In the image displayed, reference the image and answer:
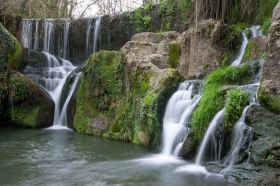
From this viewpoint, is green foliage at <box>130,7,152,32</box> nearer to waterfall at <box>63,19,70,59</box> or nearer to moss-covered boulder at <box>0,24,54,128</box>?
waterfall at <box>63,19,70,59</box>

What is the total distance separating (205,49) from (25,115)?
794 centimetres

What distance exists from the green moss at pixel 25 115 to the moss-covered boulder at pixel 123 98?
6.91 ft

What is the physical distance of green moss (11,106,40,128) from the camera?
1154cm

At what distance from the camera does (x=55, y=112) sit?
479 inches

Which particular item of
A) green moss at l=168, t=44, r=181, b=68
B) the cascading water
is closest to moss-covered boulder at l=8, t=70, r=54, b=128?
the cascading water

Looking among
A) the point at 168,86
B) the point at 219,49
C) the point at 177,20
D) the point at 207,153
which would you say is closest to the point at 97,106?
the point at 168,86

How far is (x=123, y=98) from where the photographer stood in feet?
31.7

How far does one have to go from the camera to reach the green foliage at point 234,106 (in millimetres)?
5121

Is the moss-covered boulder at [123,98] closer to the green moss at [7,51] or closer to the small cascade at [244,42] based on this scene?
the small cascade at [244,42]

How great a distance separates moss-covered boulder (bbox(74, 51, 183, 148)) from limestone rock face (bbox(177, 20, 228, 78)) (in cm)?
162

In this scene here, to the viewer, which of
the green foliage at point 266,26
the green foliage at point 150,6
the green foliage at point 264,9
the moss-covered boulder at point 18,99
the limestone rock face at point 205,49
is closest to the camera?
the limestone rock face at point 205,49

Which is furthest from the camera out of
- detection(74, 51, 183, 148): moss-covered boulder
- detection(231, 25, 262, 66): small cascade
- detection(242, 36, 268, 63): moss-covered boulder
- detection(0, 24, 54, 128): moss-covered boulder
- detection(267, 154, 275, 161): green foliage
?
detection(0, 24, 54, 128): moss-covered boulder

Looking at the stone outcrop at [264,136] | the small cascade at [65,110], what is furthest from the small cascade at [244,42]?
the small cascade at [65,110]

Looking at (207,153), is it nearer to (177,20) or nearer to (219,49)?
(219,49)
